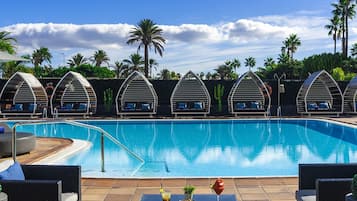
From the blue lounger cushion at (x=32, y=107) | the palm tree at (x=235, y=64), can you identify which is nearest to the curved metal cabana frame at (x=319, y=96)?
the blue lounger cushion at (x=32, y=107)

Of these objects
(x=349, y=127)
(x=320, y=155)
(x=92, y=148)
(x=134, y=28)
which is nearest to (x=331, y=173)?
(x=320, y=155)

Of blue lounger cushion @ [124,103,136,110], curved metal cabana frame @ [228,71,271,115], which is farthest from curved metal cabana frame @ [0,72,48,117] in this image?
curved metal cabana frame @ [228,71,271,115]

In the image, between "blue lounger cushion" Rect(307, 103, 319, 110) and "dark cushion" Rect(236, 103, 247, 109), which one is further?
"dark cushion" Rect(236, 103, 247, 109)

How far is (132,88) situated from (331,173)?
17.4 meters

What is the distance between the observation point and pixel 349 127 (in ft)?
50.7

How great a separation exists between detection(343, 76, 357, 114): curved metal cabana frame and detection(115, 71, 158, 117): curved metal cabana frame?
9090 mm

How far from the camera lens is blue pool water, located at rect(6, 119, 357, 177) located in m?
8.96

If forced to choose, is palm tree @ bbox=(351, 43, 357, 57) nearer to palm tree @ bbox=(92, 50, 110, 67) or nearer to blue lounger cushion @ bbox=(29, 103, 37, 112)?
palm tree @ bbox=(92, 50, 110, 67)

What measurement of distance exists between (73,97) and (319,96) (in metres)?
12.1

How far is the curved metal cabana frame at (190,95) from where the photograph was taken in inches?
802

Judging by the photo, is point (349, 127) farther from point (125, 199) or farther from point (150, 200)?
point (150, 200)

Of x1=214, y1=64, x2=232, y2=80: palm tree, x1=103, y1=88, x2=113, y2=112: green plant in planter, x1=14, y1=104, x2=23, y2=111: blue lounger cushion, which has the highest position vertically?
x1=214, y1=64, x2=232, y2=80: palm tree

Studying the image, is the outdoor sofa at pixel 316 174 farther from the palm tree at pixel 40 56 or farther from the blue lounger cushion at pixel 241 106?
the palm tree at pixel 40 56

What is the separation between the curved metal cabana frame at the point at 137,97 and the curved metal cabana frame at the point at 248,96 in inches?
148
